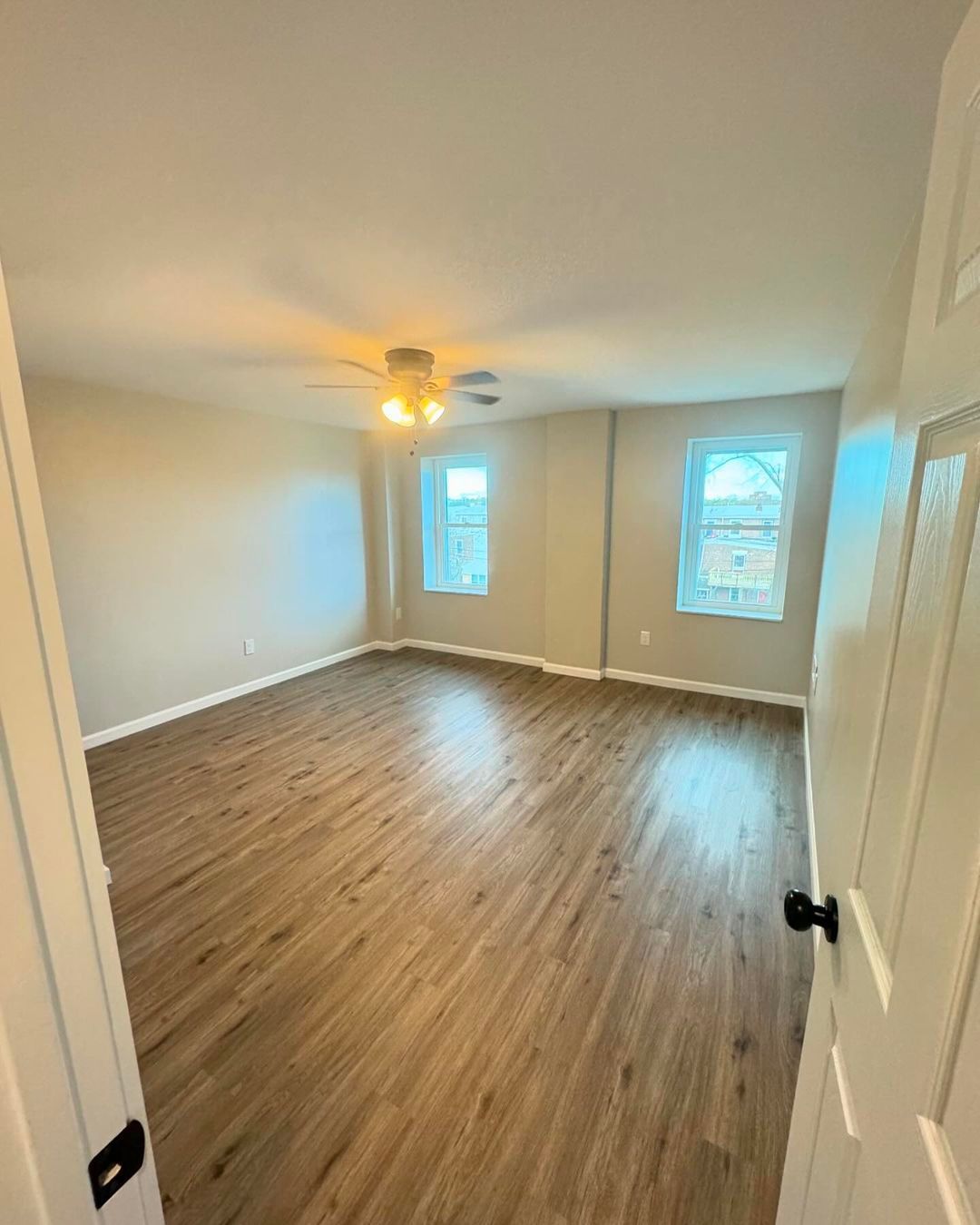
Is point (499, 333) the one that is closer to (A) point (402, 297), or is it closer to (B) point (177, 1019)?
(A) point (402, 297)

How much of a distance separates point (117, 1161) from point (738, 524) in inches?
180

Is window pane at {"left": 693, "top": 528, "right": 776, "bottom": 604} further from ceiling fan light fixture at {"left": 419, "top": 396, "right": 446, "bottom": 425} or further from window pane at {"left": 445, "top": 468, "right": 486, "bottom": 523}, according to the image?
ceiling fan light fixture at {"left": 419, "top": 396, "right": 446, "bottom": 425}

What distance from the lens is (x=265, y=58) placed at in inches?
37.8

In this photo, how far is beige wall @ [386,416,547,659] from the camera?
4.92m

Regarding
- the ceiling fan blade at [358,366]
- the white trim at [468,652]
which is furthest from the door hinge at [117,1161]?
the white trim at [468,652]

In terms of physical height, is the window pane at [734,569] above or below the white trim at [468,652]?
above

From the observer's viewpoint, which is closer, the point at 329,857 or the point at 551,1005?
the point at 551,1005

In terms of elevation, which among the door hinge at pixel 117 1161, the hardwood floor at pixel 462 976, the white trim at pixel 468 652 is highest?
the door hinge at pixel 117 1161

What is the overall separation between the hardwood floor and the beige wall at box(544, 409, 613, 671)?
1545 millimetres

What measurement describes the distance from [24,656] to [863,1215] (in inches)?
43.2

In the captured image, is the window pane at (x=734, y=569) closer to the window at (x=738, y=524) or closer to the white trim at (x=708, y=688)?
the window at (x=738, y=524)

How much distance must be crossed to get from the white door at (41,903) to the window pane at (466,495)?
16.1 ft

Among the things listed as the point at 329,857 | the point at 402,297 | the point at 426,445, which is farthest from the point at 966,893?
the point at 426,445

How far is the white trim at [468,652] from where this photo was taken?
5227mm
